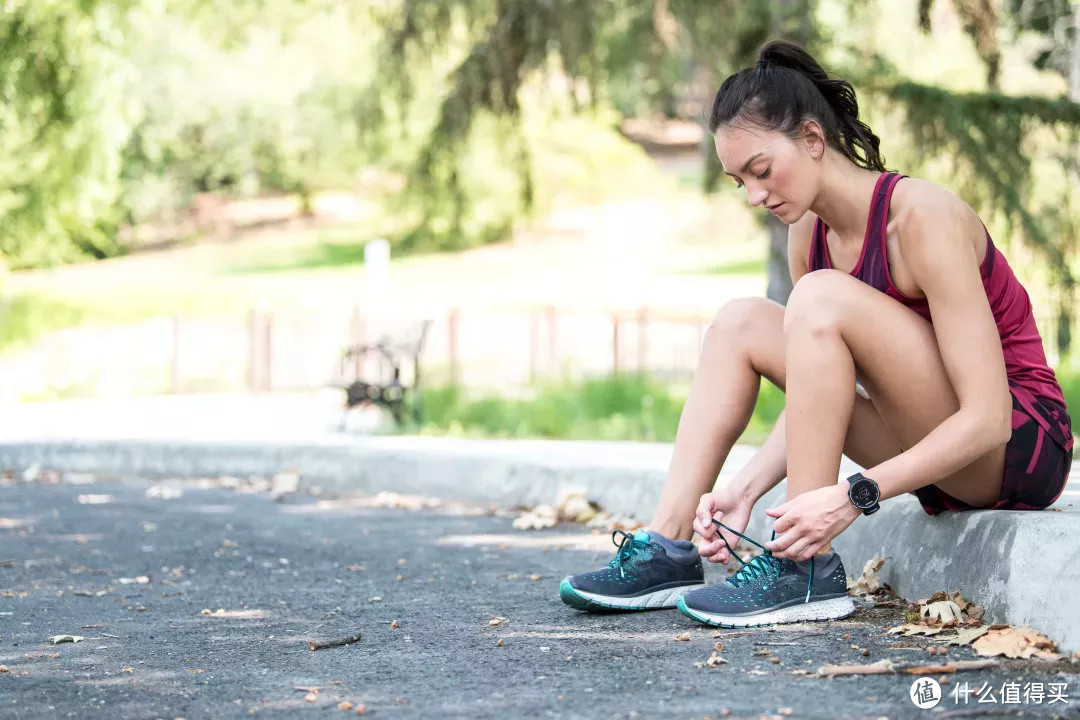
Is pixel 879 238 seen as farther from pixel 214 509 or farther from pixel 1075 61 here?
pixel 1075 61

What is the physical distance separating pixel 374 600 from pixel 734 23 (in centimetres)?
641

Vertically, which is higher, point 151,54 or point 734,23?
point 151,54

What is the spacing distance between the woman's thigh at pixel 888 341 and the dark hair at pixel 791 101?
0.35m

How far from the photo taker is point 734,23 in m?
8.91

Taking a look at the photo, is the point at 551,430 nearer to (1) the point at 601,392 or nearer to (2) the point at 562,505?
(1) the point at 601,392

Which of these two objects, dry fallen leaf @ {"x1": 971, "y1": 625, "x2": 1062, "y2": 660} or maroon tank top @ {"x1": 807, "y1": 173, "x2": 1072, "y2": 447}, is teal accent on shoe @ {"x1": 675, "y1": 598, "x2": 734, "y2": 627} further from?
maroon tank top @ {"x1": 807, "y1": 173, "x2": 1072, "y2": 447}

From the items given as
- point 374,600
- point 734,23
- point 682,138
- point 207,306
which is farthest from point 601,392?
point 682,138

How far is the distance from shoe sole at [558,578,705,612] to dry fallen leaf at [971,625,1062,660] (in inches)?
28.8

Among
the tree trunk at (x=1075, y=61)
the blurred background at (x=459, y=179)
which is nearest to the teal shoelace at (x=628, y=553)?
the blurred background at (x=459, y=179)

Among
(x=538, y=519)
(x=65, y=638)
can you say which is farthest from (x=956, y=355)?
(x=538, y=519)

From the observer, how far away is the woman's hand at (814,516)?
2.73 metres

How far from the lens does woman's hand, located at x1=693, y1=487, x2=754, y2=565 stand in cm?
296

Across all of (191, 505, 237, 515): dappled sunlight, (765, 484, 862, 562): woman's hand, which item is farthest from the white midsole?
(191, 505, 237, 515): dappled sunlight

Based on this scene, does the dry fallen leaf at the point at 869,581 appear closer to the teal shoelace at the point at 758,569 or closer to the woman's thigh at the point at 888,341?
the teal shoelace at the point at 758,569
